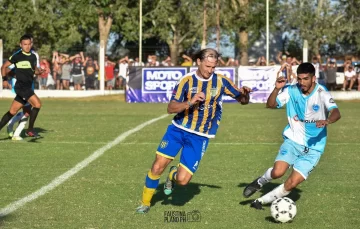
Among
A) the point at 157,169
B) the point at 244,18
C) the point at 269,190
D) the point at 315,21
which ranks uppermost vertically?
the point at 315,21

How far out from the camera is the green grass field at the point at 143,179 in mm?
8734

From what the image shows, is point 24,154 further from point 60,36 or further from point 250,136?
point 60,36

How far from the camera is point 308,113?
9328mm

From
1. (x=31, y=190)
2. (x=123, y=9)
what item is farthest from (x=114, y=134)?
(x=123, y=9)

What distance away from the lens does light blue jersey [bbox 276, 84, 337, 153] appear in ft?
30.5

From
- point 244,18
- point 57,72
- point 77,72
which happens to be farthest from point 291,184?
point 244,18

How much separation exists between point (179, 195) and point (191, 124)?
130 centimetres

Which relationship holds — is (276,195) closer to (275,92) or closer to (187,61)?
(275,92)

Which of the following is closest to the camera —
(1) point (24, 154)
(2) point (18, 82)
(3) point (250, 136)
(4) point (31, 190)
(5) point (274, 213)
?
(5) point (274, 213)

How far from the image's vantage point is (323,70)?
3547 cm

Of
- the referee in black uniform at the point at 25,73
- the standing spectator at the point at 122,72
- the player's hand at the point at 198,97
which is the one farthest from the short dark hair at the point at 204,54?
the standing spectator at the point at 122,72

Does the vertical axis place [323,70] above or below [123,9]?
below

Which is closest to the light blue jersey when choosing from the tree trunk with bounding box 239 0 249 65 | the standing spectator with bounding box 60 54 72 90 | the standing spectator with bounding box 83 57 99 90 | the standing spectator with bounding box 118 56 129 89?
the standing spectator with bounding box 83 57 99 90

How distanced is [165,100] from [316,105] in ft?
74.2
